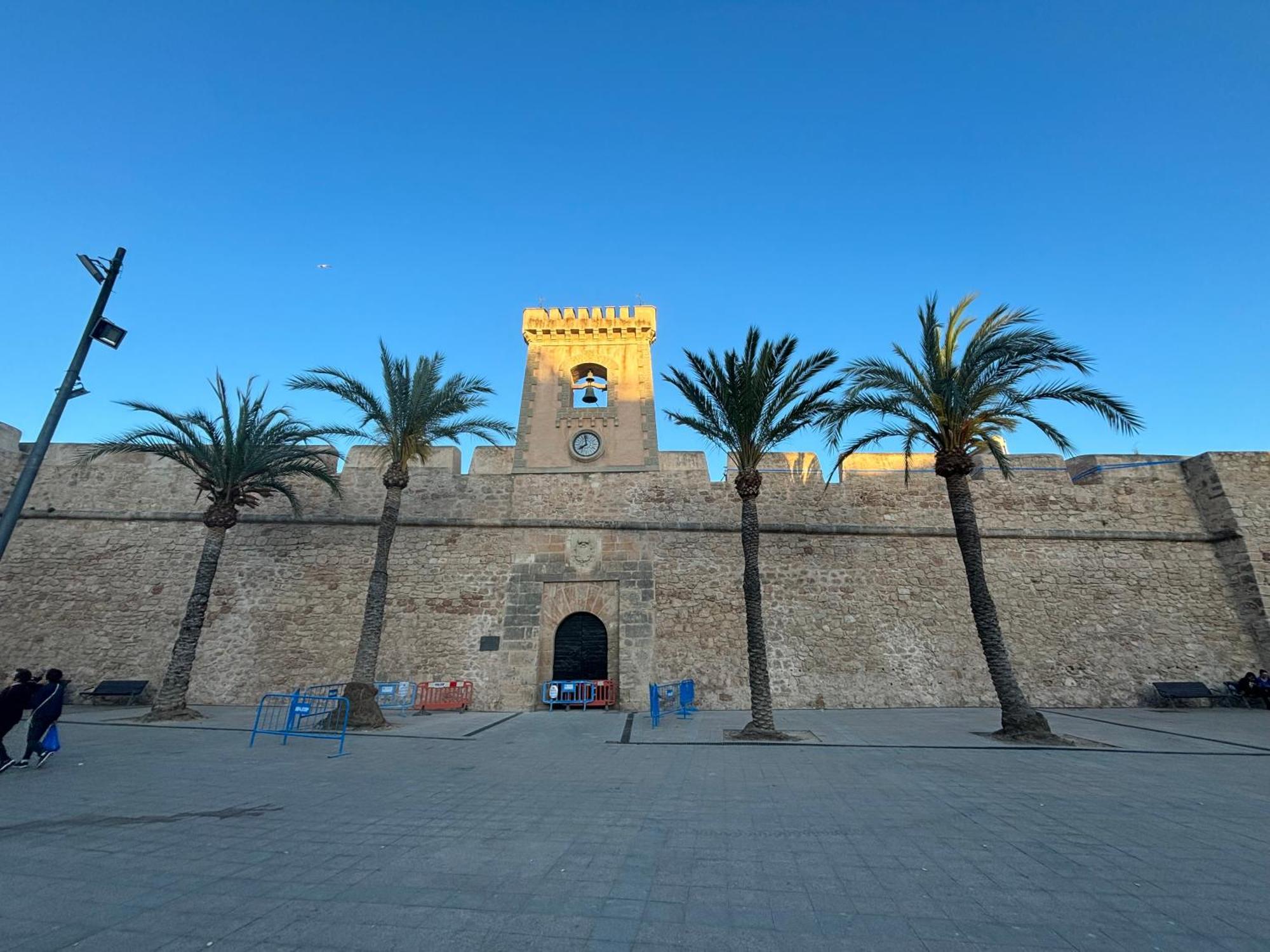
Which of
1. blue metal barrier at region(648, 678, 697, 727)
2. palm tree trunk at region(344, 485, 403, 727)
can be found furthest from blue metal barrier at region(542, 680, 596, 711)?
palm tree trunk at region(344, 485, 403, 727)

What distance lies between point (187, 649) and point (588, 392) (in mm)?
12439

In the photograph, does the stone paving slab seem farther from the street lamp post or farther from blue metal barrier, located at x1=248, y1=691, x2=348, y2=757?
the street lamp post

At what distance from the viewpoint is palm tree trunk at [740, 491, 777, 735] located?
9703 mm

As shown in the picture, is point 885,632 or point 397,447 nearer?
point 397,447

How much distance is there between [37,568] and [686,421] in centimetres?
1859

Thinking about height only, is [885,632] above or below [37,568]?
below

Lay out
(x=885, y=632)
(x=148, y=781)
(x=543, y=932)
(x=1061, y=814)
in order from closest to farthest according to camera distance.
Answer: (x=543, y=932) → (x=1061, y=814) → (x=148, y=781) → (x=885, y=632)

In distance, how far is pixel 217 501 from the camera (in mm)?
12875

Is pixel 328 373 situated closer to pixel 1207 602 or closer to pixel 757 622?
pixel 757 622

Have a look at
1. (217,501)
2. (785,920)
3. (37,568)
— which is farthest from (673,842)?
(37,568)

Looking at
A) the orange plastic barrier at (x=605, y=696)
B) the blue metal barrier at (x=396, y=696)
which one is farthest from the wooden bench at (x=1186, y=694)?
the blue metal barrier at (x=396, y=696)

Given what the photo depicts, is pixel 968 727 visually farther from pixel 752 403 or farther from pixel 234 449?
pixel 234 449

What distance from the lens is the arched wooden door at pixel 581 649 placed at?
47.4ft

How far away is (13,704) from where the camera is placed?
262 inches
